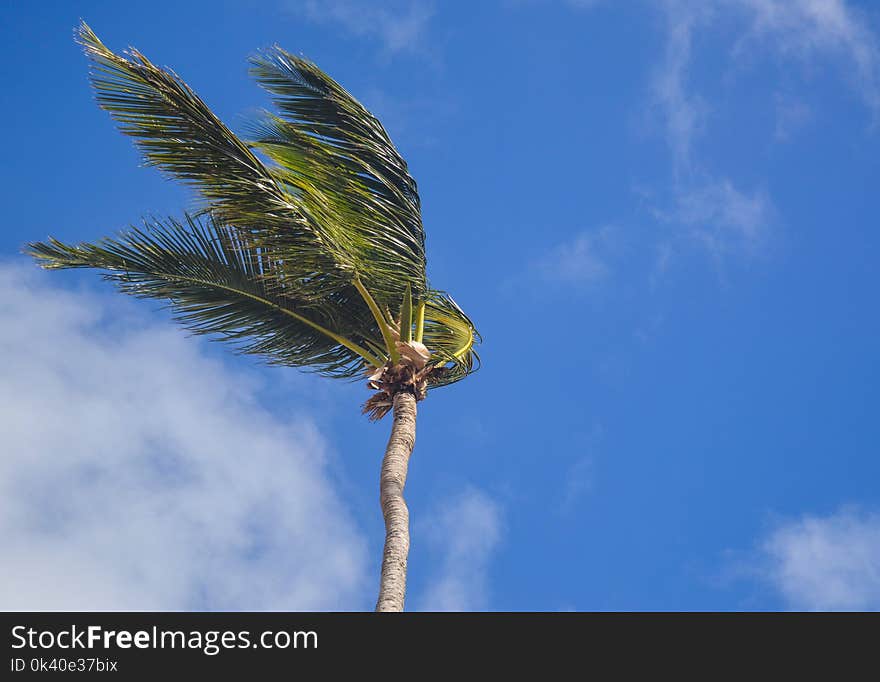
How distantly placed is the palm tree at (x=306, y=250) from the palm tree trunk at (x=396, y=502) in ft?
0.05

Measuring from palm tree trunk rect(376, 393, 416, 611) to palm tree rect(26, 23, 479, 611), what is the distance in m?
0.01

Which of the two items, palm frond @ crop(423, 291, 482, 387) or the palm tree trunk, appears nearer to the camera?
the palm tree trunk

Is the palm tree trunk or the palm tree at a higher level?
the palm tree

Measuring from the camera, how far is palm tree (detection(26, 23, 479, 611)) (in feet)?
28.1

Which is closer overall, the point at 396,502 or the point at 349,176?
the point at 396,502

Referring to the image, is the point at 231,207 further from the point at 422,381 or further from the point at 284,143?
the point at 422,381

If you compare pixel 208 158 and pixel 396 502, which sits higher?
pixel 208 158

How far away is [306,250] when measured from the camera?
350 inches

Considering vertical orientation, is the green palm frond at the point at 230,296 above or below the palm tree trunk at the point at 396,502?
above

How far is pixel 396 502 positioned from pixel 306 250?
7.91ft

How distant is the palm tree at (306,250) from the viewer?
858 cm

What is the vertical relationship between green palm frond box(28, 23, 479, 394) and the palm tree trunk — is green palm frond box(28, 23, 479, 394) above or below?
above
